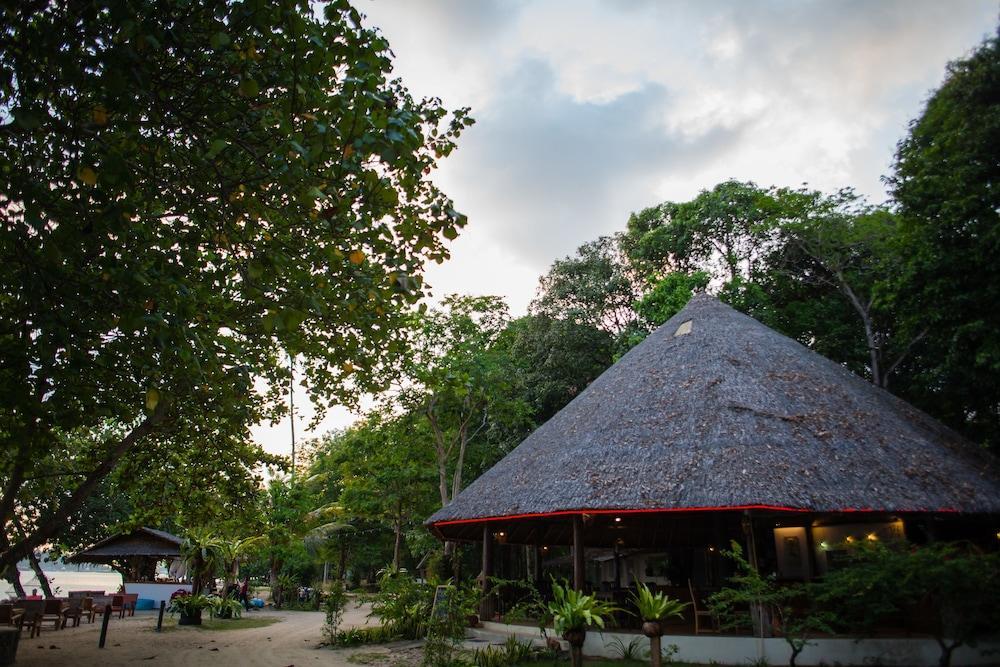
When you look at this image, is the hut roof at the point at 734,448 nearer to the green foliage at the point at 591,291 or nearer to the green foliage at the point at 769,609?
the green foliage at the point at 769,609

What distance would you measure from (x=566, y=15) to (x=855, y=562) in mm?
9379

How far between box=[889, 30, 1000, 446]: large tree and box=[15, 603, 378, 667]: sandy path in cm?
1252

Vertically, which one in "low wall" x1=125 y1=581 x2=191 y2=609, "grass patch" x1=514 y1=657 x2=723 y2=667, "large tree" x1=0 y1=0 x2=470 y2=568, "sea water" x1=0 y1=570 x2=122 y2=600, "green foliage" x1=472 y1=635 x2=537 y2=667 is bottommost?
"sea water" x1=0 y1=570 x2=122 y2=600

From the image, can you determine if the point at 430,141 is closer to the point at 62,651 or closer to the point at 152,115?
the point at 152,115

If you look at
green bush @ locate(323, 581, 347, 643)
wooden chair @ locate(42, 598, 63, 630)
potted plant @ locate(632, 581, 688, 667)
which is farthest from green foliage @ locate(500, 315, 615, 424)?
potted plant @ locate(632, 581, 688, 667)

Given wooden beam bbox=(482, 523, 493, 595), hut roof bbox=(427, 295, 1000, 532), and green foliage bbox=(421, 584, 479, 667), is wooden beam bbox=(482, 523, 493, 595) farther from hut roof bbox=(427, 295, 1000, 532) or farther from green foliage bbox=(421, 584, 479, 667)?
green foliage bbox=(421, 584, 479, 667)

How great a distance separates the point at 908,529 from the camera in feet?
41.7

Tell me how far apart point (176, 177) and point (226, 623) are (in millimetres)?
15647

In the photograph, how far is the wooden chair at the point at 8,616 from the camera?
38.3 feet

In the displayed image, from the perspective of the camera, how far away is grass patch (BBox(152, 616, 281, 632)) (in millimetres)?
15344

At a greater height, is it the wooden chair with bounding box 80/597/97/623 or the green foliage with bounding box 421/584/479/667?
the green foliage with bounding box 421/584/479/667

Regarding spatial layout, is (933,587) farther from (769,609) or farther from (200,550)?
(200,550)

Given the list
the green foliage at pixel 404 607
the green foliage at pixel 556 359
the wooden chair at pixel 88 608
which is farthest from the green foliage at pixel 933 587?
the wooden chair at pixel 88 608

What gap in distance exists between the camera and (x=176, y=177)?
521 centimetres
